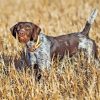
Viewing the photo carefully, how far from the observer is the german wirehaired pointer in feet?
21.8

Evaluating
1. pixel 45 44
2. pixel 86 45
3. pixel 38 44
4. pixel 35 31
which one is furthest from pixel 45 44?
pixel 86 45

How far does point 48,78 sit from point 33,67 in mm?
508

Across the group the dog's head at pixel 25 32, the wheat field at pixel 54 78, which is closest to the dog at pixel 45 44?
the dog's head at pixel 25 32

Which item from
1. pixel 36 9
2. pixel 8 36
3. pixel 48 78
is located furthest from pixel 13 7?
pixel 48 78

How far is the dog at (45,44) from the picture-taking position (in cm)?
665

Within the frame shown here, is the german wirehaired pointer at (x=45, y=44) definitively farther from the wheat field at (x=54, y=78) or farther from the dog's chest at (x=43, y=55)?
the wheat field at (x=54, y=78)

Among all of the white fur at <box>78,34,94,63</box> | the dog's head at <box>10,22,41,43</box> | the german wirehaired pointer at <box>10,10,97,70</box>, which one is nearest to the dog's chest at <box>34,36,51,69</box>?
the german wirehaired pointer at <box>10,10,97,70</box>

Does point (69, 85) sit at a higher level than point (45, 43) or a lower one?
lower

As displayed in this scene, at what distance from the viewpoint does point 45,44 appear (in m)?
7.10

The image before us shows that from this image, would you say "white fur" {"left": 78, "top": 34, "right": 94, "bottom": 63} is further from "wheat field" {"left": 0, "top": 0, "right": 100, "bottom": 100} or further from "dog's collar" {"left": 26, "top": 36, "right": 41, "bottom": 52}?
"dog's collar" {"left": 26, "top": 36, "right": 41, "bottom": 52}

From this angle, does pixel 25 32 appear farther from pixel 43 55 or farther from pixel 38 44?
pixel 43 55

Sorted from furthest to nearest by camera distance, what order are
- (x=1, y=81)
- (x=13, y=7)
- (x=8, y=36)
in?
1. (x=13, y=7)
2. (x=8, y=36)
3. (x=1, y=81)

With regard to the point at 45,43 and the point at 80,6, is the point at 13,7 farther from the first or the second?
the point at 45,43

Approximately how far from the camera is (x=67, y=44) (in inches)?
292
